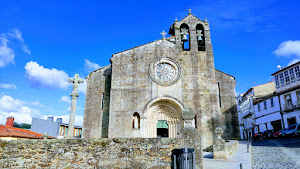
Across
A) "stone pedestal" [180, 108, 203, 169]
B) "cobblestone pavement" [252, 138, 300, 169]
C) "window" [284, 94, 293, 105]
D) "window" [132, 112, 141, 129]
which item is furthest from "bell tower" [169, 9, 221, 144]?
"window" [284, 94, 293, 105]

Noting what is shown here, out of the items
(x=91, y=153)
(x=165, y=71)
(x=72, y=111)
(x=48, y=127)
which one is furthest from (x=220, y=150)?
(x=48, y=127)

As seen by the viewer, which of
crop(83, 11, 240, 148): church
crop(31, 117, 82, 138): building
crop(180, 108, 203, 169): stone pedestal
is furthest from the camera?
crop(31, 117, 82, 138): building

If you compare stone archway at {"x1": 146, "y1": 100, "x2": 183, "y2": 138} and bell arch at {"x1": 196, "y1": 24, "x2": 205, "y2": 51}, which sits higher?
bell arch at {"x1": 196, "y1": 24, "x2": 205, "y2": 51}

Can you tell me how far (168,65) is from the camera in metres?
17.8

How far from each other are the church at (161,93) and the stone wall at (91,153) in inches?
369

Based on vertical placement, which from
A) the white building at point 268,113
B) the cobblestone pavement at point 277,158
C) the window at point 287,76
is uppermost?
the window at point 287,76

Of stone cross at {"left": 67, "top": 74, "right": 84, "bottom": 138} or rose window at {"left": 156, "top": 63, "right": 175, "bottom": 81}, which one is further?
rose window at {"left": 156, "top": 63, "right": 175, "bottom": 81}

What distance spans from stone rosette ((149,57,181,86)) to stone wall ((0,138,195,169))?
35.4 ft

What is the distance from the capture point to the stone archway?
55.2 ft

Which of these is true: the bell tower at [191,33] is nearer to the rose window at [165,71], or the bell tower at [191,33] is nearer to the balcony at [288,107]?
the rose window at [165,71]

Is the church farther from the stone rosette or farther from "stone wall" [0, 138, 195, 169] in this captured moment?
"stone wall" [0, 138, 195, 169]

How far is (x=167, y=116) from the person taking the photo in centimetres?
1742

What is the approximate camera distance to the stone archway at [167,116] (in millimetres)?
16812

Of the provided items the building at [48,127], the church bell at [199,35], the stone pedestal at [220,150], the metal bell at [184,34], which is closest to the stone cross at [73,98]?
the stone pedestal at [220,150]
